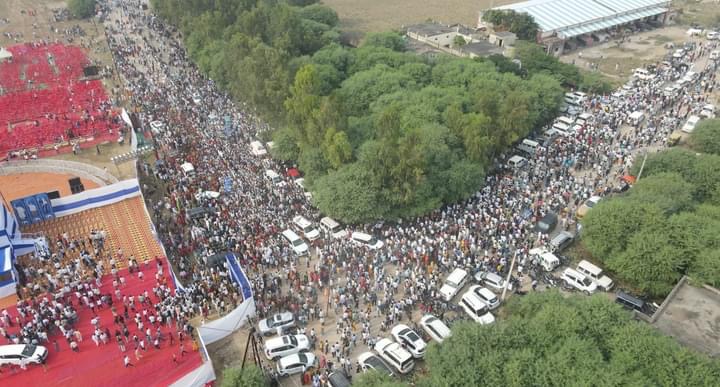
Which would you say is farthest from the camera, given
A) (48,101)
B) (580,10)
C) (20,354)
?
(580,10)

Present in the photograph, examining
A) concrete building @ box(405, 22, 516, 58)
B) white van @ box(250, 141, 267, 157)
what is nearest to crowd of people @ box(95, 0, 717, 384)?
white van @ box(250, 141, 267, 157)

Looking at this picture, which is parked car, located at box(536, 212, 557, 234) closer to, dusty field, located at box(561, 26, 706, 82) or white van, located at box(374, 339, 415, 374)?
white van, located at box(374, 339, 415, 374)

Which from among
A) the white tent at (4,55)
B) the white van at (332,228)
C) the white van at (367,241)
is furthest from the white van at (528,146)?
the white tent at (4,55)

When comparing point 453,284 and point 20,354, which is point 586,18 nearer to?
point 453,284

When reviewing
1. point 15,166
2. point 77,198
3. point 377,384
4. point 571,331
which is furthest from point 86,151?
point 571,331

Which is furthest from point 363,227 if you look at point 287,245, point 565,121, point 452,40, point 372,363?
point 452,40

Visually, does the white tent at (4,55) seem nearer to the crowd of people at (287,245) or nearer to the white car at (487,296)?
the crowd of people at (287,245)
